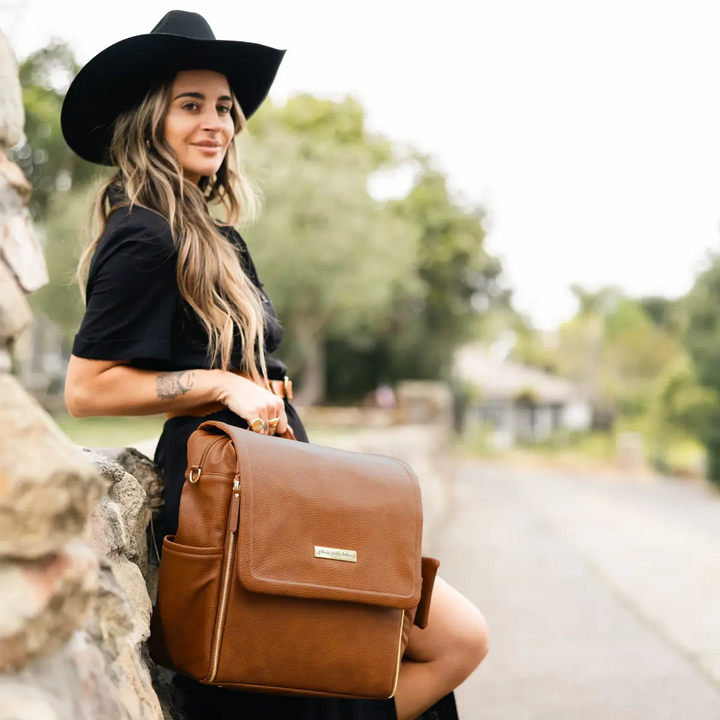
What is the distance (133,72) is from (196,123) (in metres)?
0.20

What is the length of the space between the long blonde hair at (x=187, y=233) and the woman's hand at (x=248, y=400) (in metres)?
0.05

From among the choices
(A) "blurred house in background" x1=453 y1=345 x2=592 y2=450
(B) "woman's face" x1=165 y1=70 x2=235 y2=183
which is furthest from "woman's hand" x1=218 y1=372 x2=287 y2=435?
(A) "blurred house in background" x1=453 y1=345 x2=592 y2=450

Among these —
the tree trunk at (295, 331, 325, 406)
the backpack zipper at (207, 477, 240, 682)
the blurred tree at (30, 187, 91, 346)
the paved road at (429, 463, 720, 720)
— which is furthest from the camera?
the tree trunk at (295, 331, 325, 406)

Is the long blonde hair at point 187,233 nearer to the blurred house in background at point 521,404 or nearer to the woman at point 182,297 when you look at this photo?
the woman at point 182,297

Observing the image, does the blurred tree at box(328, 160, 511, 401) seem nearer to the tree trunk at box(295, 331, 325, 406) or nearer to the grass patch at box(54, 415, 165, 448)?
the tree trunk at box(295, 331, 325, 406)

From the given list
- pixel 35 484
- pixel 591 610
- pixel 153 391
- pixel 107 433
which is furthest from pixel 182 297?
pixel 107 433

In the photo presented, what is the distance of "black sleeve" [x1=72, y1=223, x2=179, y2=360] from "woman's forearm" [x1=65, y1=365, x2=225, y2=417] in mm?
62

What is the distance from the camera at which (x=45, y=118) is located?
12.8 m

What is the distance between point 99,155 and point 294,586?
136cm

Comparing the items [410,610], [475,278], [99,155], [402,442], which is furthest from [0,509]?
[475,278]

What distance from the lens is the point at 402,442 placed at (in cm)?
852

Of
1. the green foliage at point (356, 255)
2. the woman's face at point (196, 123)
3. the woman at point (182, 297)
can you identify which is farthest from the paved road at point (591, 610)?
the green foliage at point (356, 255)

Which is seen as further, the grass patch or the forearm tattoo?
the grass patch

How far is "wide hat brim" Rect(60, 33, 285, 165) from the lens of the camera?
2229 millimetres
